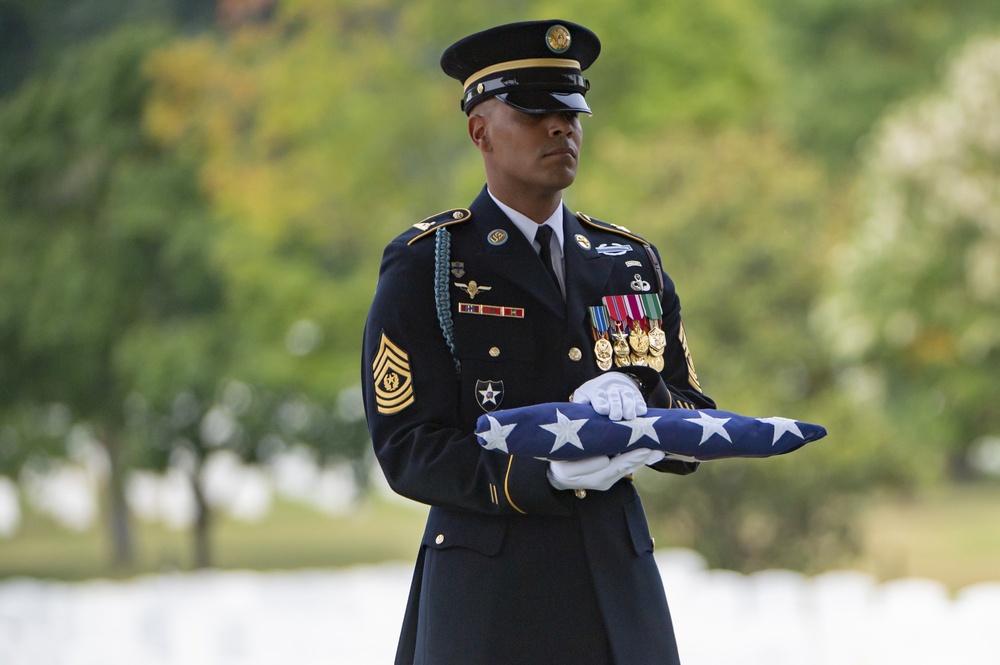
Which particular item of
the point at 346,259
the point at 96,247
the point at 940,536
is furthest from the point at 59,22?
the point at 940,536

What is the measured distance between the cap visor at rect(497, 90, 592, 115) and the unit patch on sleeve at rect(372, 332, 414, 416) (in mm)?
527

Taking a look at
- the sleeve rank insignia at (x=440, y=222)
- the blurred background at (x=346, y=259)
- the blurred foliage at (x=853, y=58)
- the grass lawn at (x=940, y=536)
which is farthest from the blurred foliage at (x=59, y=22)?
the sleeve rank insignia at (x=440, y=222)

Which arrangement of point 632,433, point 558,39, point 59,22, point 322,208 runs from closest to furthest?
point 632,433, point 558,39, point 322,208, point 59,22

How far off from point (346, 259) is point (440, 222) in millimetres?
17855

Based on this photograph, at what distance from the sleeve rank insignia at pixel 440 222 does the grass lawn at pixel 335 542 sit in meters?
17.5

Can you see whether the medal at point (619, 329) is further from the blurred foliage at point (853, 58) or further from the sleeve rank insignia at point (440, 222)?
the blurred foliage at point (853, 58)

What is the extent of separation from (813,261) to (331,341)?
21.1 ft

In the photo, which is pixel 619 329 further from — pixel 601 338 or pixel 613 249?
pixel 613 249

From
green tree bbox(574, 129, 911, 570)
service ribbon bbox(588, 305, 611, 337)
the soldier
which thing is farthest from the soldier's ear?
green tree bbox(574, 129, 911, 570)

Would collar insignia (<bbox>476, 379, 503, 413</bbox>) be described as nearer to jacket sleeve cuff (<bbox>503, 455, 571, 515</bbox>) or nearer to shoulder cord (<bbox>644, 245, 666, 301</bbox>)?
jacket sleeve cuff (<bbox>503, 455, 571, 515</bbox>)

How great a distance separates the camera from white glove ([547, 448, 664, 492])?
101 inches

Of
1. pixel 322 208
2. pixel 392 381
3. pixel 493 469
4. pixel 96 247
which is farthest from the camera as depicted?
pixel 96 247

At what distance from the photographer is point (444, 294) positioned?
286 centimetres

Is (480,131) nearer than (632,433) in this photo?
No
